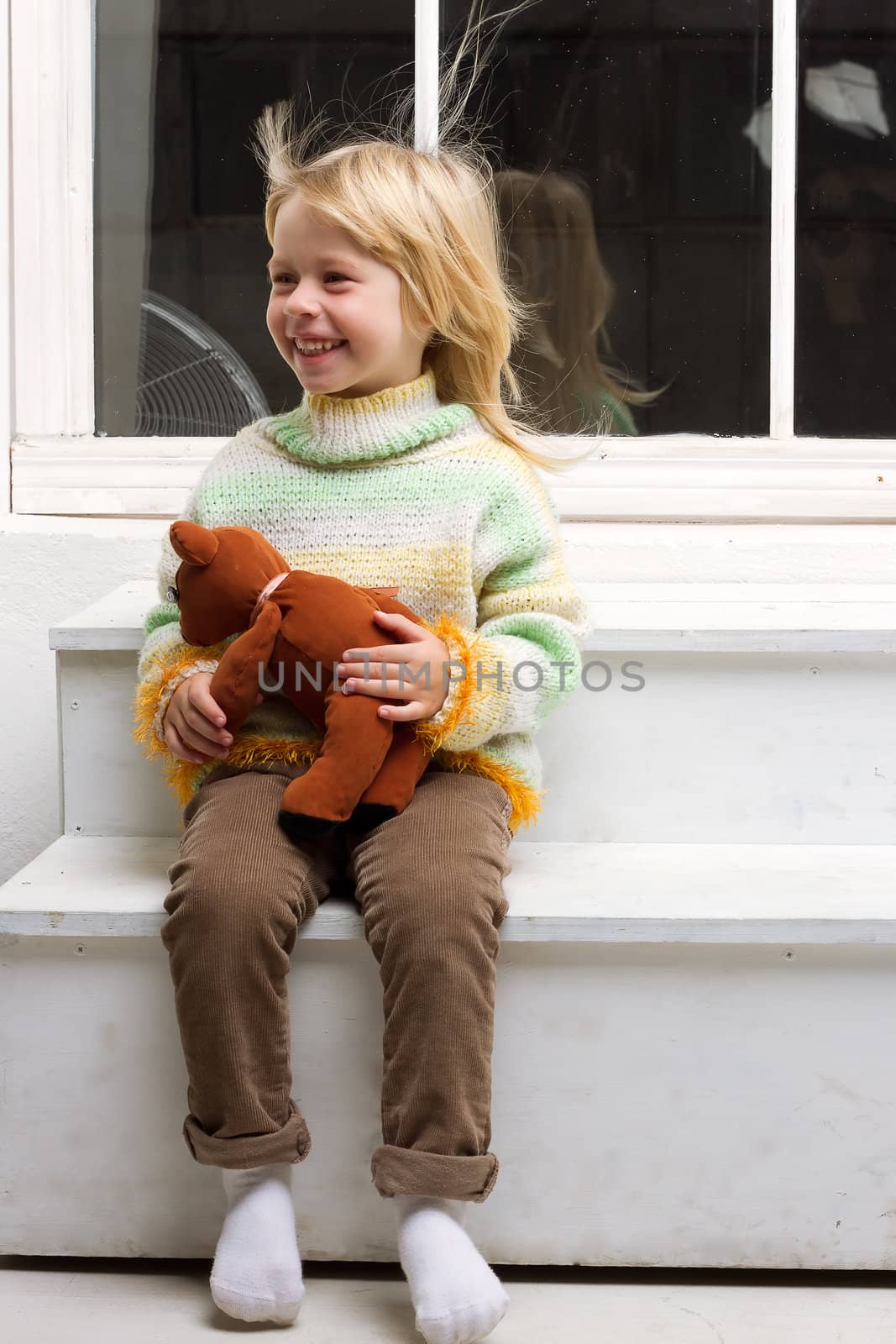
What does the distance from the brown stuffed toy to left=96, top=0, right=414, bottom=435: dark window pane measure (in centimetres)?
66

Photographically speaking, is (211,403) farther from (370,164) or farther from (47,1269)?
(47,1269)

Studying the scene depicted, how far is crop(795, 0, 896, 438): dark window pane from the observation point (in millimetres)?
1592

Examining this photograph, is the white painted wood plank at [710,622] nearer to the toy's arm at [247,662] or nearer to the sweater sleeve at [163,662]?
the sweater sleeve at [163,662]

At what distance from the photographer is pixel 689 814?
1.21 metres

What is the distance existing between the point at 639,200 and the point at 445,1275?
3.99ft

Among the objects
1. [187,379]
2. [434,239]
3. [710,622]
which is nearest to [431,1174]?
[710,622]

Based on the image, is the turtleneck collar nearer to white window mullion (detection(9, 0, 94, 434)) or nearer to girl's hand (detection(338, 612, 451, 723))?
girl's hand (detection(338, 612, 451, 723))

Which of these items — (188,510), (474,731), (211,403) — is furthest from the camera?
(211,403)

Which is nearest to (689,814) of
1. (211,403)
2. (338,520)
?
(338,520)

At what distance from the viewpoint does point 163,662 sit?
1.08 metres

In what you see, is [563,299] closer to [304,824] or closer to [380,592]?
[380,592]

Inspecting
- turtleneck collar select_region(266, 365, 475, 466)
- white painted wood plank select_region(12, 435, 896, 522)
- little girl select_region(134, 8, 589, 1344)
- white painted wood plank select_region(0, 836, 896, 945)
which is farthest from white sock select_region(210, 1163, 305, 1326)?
white painted wood plank select_region(12, 435, 896, 522)

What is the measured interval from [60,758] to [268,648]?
321 millimetres

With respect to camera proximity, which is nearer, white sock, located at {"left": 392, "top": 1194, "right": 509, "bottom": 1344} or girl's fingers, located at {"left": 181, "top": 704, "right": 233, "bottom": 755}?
white sock, located at {"left": 392, "top": 1194, "right": 509, "bottom": 1344}
